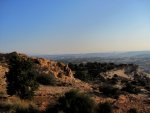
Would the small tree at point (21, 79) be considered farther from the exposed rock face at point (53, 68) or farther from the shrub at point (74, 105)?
the exposed rock face at point (53, 68)

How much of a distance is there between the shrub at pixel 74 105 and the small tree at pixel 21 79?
4.30 m

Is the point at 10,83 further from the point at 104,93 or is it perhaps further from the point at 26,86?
the point at 104,93

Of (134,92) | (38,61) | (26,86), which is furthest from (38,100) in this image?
(38,61)

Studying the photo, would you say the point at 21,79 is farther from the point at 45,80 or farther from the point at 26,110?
the point at 45,80

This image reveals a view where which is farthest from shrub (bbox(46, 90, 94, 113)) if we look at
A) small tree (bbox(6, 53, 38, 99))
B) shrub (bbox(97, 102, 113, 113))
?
small tree (bbox(6, 53, 38, 99))

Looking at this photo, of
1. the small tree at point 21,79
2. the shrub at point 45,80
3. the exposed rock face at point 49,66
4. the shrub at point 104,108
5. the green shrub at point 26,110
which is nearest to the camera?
the green shrub at point 26,110

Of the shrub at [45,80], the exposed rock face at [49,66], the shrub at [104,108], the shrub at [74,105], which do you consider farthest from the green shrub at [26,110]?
the exposed rock face at [49,66]

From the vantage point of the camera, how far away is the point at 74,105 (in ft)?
51.5

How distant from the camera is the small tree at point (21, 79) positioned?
19844 millimetres

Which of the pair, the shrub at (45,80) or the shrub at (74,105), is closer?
the shrub at (74,105)

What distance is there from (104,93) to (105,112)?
11.1 meters

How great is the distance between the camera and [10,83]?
66.6 feet

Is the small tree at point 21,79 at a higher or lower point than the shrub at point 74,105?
higher

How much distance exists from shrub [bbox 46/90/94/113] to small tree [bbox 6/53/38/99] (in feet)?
14.1
